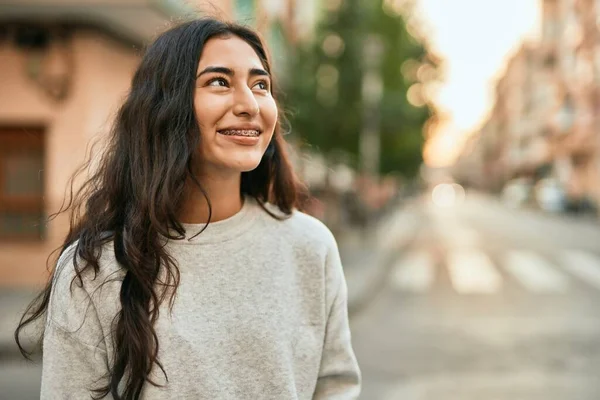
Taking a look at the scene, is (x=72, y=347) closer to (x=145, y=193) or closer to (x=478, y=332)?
(x=145, y=193)

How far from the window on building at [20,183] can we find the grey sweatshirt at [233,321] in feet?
32.3

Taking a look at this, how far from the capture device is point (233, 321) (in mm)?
1596

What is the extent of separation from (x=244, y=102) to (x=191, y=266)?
1.27 ft

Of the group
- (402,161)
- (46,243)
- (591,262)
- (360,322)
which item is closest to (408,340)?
(360,322)

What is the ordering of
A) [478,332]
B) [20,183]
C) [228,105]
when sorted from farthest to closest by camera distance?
1. [20,183]
2. [478,332]
3. [228,105]

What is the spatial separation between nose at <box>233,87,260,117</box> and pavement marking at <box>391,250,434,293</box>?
10.1m

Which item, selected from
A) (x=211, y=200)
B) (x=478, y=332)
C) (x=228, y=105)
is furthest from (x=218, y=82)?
(x=478, y=332)

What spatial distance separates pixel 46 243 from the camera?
35.3 feet

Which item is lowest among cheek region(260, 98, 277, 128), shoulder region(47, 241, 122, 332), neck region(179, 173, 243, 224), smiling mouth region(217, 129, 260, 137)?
shoulder region(47, 241, 122, 332)

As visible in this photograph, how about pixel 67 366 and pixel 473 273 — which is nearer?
pixel 67 366

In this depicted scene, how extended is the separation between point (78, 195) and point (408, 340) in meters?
6.34

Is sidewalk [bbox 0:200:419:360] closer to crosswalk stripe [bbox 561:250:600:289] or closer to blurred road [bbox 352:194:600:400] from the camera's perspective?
blurred road [bbox 352:194:600:400]

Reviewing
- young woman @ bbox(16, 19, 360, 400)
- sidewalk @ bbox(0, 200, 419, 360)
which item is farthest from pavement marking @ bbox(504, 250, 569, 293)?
young woman @ bbox(16, 19, 360, 400)

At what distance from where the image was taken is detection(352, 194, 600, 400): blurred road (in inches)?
234
